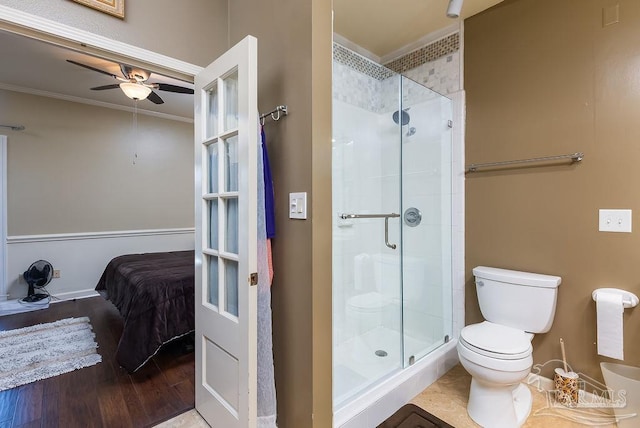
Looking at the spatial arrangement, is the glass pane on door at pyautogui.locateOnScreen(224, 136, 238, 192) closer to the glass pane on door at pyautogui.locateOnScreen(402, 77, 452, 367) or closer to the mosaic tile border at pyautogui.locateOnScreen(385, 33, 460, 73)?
the glass pane on door at pyautogui.locateOnScreen(402, 77, 452, 367)

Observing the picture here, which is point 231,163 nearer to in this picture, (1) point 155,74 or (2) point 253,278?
(2) point 253,278

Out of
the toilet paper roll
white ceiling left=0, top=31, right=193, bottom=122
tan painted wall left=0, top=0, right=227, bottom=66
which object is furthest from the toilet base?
white ceiling left=0, top=31, right=193, bottom=122

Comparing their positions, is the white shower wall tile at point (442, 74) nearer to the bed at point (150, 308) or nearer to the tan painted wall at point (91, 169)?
the bed at point (150, 308)

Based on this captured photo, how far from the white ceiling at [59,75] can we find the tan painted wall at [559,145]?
2.65 meters

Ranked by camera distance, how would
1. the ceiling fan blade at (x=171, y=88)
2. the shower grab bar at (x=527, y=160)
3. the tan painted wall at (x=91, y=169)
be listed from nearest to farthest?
the shower grab bar at (x=527, y=160), the ceiling fan blade at (x=171, y=88), the tan painted wall at (x=91, y=169)

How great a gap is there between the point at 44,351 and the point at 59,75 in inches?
112

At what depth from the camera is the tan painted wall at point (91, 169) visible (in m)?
3.72

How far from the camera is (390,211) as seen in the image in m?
2.61

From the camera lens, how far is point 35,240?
3.82 m

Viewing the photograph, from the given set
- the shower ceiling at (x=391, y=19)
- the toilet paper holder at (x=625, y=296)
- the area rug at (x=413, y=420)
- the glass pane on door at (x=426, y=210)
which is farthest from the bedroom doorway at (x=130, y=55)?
the toilet paper holder at (x=625, y=296)

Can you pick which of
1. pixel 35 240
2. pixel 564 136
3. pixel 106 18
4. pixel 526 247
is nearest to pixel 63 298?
pixel 35 240

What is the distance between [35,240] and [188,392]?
10.9ft

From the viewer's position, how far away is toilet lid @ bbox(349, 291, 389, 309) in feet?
8.33

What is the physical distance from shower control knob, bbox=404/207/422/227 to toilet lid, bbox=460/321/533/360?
0.91m
